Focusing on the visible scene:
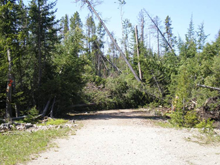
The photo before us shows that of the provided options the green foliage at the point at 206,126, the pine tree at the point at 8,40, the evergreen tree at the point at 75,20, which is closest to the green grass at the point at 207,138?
the green foliage at the point at 206,126

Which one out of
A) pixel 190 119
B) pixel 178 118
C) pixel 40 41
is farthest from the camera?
pixel 40 41

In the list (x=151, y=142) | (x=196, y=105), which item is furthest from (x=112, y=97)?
(x=151, y=142)

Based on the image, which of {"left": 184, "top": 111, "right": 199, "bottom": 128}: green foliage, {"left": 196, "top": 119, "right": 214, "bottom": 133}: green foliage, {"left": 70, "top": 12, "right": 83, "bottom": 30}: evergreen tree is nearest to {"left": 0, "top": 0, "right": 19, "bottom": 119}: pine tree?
{"left": 184, "top": 111, "right": 199, "bottom": 128}: green foliage

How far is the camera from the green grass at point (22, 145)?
5883 mm

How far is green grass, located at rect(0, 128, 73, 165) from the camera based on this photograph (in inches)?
Answer: 232

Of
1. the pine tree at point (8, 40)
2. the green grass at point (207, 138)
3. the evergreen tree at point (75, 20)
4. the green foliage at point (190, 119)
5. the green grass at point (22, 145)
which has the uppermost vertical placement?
the evergreen tree at point (75, 20)

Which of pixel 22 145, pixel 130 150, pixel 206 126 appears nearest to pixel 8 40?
pixel 22 145

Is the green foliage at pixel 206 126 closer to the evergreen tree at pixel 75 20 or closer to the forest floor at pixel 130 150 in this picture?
the forest floor at pixel 130 150

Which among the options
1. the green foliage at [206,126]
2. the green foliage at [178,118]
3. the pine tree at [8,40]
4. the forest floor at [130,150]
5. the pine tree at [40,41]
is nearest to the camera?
the forest floor at [130,150]

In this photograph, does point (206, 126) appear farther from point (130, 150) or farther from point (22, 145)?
point (22, 145)

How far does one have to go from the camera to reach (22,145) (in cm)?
724

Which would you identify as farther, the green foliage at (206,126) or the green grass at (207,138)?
the green foliage at (206,126)

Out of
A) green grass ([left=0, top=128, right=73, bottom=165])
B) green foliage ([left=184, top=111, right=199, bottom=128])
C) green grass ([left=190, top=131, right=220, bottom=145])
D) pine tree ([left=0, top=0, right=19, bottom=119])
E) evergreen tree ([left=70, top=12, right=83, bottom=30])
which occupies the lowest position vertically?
green grass ([left=190, top=131, right=220, bottom=145])

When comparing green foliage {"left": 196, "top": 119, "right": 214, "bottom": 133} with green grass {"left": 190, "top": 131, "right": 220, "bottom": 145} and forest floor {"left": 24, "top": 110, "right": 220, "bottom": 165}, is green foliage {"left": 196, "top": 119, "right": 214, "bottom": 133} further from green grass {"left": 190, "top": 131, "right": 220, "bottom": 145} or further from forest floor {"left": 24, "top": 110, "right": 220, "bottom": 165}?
forest floor {"left": 24, "top": 110, "right": 220, "bottom": 165}
